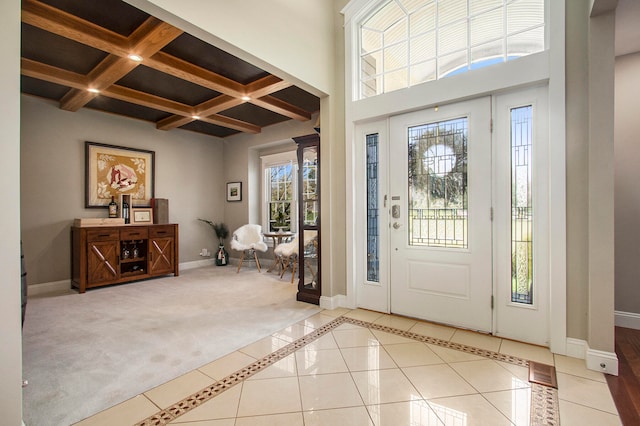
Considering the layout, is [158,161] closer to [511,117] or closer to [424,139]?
[424,139]

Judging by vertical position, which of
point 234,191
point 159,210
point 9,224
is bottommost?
point 9,224

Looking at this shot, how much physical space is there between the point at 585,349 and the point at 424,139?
2.15 meters

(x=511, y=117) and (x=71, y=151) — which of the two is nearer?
(x=511, y=117)

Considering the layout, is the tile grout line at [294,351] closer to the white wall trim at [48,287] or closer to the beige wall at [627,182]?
the beige wall at [627,182]

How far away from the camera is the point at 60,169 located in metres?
4.52

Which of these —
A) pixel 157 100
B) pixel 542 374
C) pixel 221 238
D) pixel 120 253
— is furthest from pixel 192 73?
pixel 542 374

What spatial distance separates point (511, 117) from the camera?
8.44 feet

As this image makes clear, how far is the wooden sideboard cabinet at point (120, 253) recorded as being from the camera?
4.29 meters

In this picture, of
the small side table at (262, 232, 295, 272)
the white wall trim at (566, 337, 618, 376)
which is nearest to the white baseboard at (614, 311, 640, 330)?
the white wall trim at (566, 337, 618, 376)

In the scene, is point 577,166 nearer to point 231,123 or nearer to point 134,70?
point 134,70

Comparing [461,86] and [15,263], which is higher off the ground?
[461,86]

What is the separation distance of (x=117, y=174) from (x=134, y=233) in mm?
1154

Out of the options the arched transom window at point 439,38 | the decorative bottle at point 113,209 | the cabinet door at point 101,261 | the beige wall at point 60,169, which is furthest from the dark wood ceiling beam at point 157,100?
the cabinet door at point 101,261

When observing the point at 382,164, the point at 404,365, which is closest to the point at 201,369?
the point at 404,365
